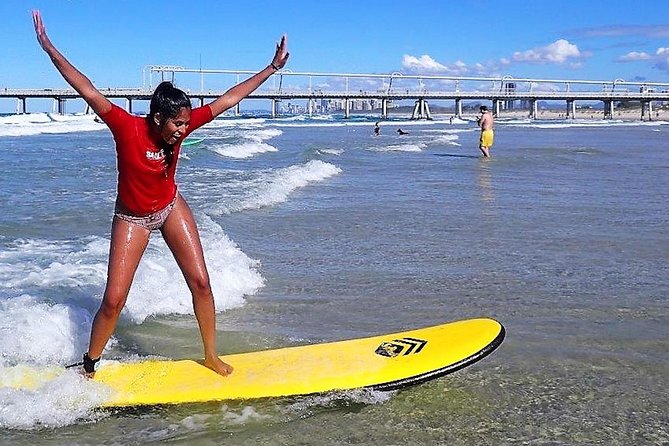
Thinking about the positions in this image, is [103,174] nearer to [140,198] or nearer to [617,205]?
[617,205]

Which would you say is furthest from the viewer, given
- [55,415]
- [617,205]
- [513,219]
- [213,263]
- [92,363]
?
[617,205]

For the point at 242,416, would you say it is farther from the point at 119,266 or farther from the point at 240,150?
the point at 240,150

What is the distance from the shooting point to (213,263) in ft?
23.7

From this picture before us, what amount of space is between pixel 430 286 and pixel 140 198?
11.1ft

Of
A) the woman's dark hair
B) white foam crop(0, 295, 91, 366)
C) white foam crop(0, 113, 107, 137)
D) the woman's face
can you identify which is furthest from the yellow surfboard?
white foam crop(0, 113, 107, 137)

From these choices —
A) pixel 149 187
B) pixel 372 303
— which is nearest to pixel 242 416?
pixel 149 187

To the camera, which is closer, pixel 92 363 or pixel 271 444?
pixel 271 444

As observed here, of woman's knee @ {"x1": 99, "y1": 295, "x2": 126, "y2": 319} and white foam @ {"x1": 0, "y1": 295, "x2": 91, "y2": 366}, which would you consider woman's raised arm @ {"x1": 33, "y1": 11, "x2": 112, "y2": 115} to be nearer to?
woman's knee @ {"x1": 99, "y1": 295, "x2": 126, "y2": 319}

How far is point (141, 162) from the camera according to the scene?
3.93m

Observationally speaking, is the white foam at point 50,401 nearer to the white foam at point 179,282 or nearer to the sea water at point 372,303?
the sea water at point 372,303

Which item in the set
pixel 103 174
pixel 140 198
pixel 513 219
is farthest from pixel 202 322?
pixel 103 174

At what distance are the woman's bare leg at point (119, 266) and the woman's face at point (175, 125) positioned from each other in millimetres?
→ 574

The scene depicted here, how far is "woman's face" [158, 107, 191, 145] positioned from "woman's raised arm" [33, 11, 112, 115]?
331mm

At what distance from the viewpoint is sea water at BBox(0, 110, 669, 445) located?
3.87 meters
